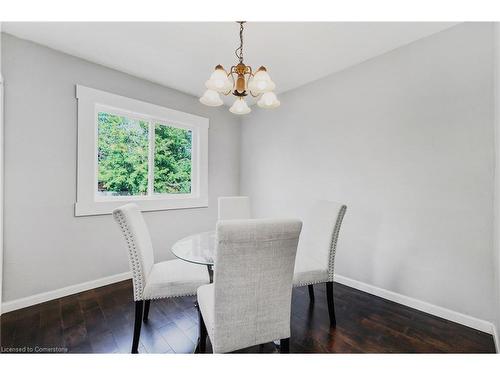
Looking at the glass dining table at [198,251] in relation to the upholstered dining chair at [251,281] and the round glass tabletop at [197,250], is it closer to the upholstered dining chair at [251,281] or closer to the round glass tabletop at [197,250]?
the round glass tabletop at [197,250]

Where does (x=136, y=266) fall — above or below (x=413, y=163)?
below

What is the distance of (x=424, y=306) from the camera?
1996 mm

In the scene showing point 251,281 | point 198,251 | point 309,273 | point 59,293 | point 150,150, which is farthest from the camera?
point 150,150

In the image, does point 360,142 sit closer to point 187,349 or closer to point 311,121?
point 311,121

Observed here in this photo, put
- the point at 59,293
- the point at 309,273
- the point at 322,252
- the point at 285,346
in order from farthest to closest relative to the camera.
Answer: the point at 59,293
the point at 322,252
the point at 309,273
the point at 285,346

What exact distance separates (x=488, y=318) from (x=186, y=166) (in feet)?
11.3

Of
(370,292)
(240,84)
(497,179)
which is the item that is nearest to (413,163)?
(497,179)

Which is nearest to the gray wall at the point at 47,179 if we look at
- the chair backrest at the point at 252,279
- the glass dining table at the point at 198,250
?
the glass dining table at the point at 198,250

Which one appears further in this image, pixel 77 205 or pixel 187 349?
pixel 77 205

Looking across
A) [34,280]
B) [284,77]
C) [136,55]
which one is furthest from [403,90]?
[34,280]

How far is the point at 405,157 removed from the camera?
2.12m

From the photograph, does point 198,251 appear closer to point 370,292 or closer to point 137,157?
point 137,157

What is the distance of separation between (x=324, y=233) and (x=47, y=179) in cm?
262

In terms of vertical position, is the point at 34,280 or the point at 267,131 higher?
the point at 267,131
